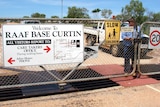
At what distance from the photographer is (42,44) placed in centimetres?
564

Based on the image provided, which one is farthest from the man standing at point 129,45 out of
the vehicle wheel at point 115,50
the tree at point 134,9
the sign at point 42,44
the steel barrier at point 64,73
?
the tree at point 134,9

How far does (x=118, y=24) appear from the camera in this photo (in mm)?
6480

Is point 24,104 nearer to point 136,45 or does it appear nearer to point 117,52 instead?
point 136,45

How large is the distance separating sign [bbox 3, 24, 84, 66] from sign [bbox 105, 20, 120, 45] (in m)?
0.83

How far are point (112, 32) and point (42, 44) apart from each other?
2.01 m

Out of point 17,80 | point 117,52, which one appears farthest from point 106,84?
point 117,52

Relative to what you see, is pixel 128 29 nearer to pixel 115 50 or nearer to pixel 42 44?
pixel 42 44

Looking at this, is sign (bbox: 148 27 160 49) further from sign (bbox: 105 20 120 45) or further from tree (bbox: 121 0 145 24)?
tree (bbox: 121 0 145 24)

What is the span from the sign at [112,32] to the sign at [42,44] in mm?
828

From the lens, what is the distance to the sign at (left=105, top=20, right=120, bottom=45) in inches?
251

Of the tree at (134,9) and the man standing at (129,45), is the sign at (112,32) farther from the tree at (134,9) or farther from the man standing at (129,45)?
the tree at (134,9)

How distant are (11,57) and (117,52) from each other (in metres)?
7.35

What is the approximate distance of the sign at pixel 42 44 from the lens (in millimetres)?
5370

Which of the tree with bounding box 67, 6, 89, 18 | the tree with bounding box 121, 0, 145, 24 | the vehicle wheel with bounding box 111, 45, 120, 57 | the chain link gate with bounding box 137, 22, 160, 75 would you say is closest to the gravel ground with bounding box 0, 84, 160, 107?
the chain link gate with bounding box 137, 22, 160, 75
